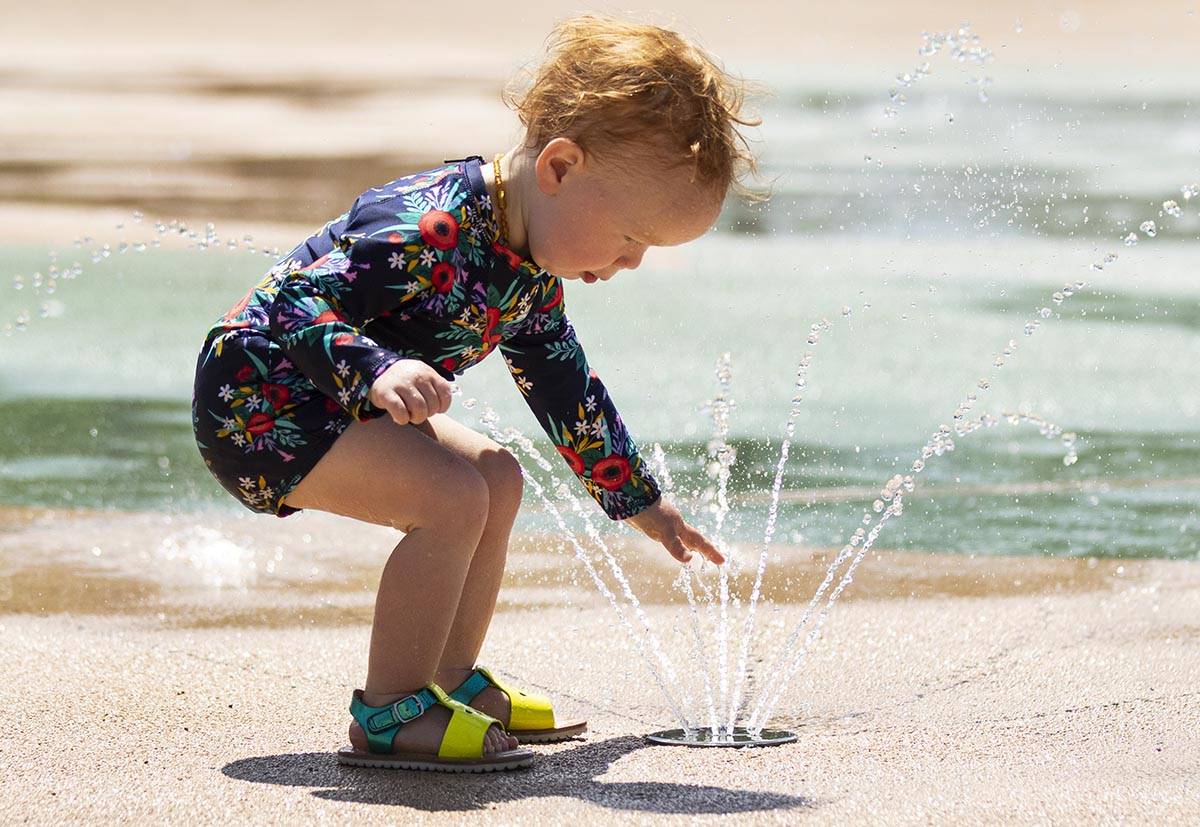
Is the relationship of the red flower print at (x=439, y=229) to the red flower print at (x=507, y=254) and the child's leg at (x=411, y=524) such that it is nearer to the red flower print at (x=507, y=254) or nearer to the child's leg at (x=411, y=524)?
the red flower print at (x=507, y=254)

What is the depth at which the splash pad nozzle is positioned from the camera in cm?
237

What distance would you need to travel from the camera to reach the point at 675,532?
2.64m

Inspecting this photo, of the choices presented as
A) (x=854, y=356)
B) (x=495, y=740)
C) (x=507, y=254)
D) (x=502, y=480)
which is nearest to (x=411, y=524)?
(x=502, y=480)

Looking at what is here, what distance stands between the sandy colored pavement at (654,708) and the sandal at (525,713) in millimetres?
37

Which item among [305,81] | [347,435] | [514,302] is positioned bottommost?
[305,81]

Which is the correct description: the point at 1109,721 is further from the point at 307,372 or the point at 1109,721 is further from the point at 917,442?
the point at 917,442

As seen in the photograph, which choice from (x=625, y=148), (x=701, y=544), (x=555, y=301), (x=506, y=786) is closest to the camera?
(x=506, y=786)

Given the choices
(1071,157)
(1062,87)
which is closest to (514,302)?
(1071,157)

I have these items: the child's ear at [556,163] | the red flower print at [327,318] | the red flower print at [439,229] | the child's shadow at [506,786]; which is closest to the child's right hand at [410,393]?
the red flower print at [327,318]

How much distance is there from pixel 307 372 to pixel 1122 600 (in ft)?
5.87

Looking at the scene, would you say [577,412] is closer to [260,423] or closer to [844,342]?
[260,423]

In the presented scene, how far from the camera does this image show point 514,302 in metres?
2.41

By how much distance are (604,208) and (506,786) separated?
0.78 metres

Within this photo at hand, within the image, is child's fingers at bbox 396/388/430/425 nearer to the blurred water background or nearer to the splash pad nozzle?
the splash pad nozzle
